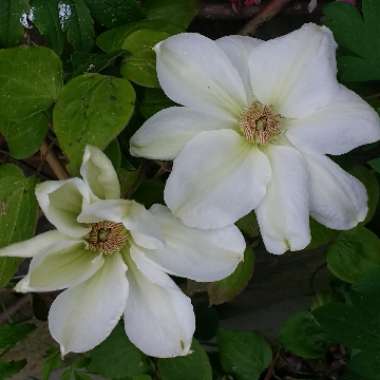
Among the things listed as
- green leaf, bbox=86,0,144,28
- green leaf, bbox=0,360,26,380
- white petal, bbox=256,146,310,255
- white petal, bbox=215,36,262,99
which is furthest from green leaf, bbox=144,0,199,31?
green leaf, bbox=0,360,26,380

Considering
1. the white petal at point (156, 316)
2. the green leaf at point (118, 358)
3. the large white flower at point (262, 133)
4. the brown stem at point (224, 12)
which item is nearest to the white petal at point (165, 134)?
the large white flower at point (262, 133)

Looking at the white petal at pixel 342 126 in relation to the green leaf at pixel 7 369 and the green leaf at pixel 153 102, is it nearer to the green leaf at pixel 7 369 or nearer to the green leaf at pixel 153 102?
the green leaf at pixel 153 102

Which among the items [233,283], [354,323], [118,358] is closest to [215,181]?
[233,283]

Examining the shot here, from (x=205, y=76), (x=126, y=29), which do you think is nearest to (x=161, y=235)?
(x=205, y=76)

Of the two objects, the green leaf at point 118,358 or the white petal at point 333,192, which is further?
the green leaf at point 118,358

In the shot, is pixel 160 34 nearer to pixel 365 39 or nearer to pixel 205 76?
pixel 205 76

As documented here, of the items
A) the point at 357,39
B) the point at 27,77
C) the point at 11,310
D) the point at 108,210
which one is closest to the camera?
the point at 108,210

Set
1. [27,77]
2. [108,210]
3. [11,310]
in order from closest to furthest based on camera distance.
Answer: [108,210], [27,77], [11,310]

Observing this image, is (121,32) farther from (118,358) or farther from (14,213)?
(118,358)
